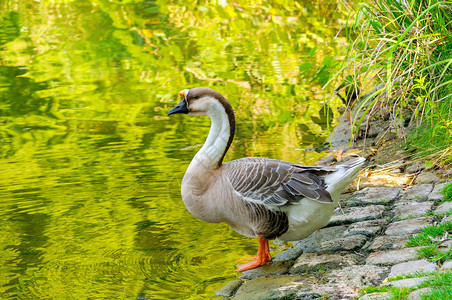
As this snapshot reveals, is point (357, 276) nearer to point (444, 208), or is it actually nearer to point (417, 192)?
point (444, 208)

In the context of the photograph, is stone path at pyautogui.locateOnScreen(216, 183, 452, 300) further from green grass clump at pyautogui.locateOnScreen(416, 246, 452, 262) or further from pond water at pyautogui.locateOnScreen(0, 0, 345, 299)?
pond water at pyautogui.locateOnScreen(0, 0, 345, 299)

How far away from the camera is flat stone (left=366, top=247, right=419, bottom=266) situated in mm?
4035

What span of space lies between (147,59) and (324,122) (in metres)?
4.60

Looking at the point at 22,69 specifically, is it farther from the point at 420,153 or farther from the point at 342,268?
the point at 342,268

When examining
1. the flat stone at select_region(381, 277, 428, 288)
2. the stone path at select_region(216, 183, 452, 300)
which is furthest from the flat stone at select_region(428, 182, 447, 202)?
the flat stone at select_region(381, 277, 428, 288)

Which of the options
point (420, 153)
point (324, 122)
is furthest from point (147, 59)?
point (420, 153)

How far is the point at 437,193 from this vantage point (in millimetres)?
4977

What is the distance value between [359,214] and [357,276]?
126 centimetres

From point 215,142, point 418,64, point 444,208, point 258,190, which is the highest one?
point 418,64

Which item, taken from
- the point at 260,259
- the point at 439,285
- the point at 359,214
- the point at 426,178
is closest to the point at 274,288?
the point at 260,259

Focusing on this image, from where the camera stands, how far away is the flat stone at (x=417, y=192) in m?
5.04

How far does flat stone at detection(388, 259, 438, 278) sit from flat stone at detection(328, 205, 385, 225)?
3.58 feet

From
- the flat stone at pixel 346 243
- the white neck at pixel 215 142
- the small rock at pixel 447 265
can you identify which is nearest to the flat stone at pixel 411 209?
the flat stone at pixel 346 243

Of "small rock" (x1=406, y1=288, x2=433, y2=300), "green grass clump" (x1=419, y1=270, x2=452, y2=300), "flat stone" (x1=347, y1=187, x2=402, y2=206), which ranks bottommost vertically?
"flat stone" (x1=347, y1=187, x2=402, y2=206)
